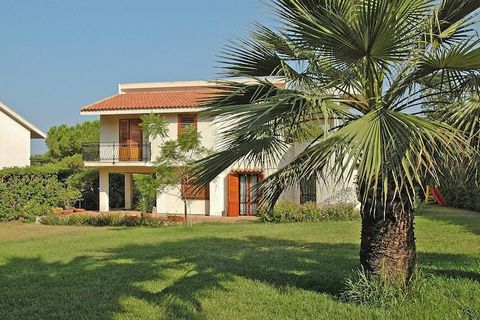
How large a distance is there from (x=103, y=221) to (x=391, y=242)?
15757 millimetres

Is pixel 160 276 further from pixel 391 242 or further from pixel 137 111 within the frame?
pixel 137 111

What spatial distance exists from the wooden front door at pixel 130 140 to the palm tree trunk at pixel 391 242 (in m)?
21.0

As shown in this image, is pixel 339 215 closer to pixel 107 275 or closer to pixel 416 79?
pixel 107 275

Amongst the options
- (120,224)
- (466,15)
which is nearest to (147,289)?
(466,15)

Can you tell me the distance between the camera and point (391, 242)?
21.2 ft

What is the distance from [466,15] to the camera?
6.58m

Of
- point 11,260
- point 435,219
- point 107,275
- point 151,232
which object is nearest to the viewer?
point 107,275

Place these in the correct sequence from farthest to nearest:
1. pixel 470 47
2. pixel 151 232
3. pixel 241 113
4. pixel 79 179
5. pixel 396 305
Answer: pixel 79 179, pixel 151 232, pixel 396 305, pixel 241 113, pixel 470 47

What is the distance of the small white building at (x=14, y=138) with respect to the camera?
29.3 m

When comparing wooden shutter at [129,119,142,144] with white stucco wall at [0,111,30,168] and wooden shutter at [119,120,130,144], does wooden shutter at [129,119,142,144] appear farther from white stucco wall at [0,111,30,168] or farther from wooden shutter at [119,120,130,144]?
white stucco wall at [0,111,30,168]

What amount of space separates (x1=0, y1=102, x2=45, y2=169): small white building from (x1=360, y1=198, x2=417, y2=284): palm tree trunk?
87.4ft

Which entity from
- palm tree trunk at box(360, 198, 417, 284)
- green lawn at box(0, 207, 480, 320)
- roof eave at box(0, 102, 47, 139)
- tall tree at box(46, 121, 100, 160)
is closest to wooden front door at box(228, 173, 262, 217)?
green lawn at box(0, 207, 480, 320)

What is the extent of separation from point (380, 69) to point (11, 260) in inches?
357

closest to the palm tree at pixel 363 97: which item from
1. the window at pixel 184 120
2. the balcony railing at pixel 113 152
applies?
the window at pixel 184 120
